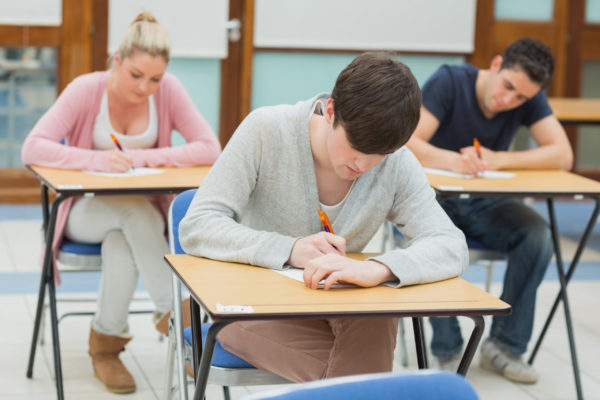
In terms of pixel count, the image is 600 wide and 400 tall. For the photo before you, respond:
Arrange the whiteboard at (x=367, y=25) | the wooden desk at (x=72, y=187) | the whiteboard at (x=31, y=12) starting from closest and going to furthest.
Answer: the wooden desk at (x=72, y=187) < the whiteboard at (x=31, y=12) < the whiteboard at (x=367, y=25)

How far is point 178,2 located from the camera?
5.67 meters

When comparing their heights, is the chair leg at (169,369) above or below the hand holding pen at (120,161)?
below

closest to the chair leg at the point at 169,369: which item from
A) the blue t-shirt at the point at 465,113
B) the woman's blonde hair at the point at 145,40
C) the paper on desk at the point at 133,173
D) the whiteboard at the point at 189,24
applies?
the paper on desk at the point at 133,173

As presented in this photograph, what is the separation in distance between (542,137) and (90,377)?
1.80 metres

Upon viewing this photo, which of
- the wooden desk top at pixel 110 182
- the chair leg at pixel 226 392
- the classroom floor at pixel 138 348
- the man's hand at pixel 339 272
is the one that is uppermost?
the wooden desk top at pixel 110 182

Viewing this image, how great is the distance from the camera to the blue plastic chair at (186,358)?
194 cm

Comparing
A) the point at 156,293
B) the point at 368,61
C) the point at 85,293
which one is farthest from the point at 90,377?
the point at 368,61

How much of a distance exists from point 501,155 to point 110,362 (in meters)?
1.52

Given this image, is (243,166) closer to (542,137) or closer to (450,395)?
(450,395)

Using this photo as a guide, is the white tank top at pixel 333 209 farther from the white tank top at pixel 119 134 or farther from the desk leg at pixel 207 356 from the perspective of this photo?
the white tank top at pixel 119 134

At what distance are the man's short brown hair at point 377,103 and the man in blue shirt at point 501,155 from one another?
1.33m

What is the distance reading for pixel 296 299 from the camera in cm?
168

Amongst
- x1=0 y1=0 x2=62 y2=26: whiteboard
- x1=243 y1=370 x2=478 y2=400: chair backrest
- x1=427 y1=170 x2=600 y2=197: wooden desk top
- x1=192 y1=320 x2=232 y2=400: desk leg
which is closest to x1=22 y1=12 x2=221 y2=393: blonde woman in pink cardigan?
x1=427 y1=170 x2=600 y2=197: wooden desk top

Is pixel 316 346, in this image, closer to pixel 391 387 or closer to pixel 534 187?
pixel 391 387
